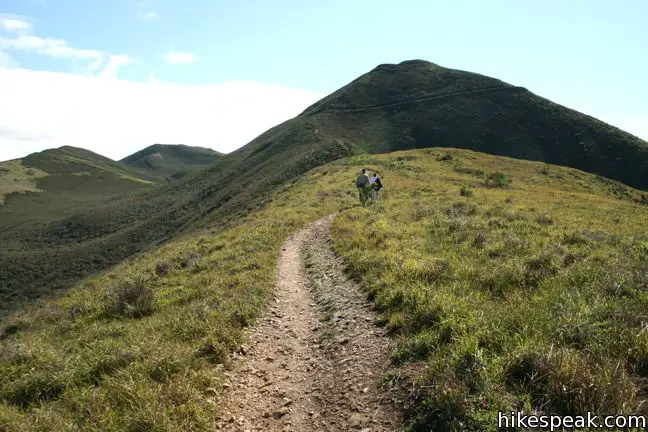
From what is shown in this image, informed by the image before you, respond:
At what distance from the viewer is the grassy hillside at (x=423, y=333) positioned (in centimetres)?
509

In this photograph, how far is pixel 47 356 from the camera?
7.85 meters

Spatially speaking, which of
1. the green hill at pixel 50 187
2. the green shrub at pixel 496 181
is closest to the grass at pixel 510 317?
the green shrub at pixel 496 181

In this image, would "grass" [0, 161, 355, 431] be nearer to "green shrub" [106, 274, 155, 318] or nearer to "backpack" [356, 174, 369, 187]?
"green shrub" [106, 274, 155, 318]

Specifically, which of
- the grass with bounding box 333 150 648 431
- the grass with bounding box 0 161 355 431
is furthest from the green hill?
the grass with bounding box 333 150 648 431

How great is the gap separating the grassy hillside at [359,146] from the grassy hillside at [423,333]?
47405 mm

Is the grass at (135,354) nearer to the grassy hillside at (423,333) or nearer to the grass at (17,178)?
the grassy hillside at (423,333)

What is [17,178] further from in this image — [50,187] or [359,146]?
[359,146]

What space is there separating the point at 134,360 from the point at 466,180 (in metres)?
47.7

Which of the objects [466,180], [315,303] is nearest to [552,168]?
[466,180]

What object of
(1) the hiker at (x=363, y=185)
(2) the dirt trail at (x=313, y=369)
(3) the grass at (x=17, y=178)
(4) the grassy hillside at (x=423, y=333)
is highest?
(3) the grass at (x=17, y=178)

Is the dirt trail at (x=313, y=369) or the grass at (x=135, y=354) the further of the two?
the dirt trail at (x=313, y=369)

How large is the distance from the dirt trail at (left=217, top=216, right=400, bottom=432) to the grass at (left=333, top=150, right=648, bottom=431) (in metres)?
0.59

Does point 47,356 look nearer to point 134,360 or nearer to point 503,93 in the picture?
point 134,360

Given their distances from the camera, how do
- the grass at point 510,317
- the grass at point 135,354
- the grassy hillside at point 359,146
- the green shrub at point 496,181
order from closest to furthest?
the grass at point 510,317 → the grass at point 135,354 → the green shrub at point 496,181 → the grassy hillside at point 359,146
